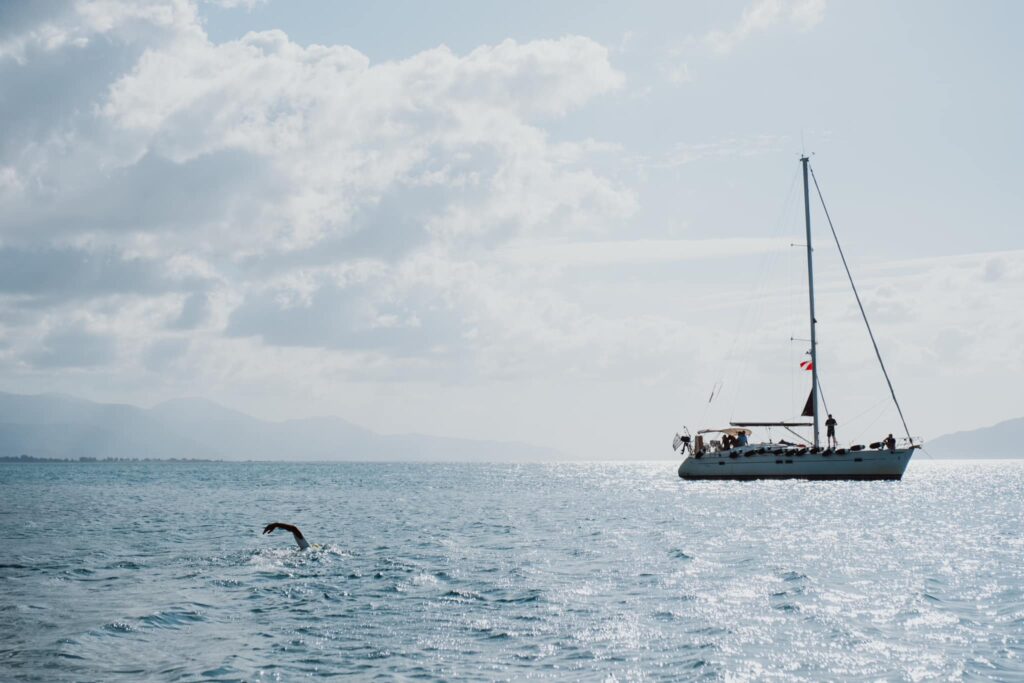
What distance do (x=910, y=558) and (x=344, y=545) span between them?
81.9 ft

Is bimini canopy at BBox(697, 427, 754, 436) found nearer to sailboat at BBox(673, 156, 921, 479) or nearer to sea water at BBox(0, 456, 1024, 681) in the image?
sailboat at BBox(673, 156, 921, 479)

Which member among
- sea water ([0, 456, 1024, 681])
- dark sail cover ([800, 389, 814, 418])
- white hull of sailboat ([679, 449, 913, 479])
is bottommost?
sea water ([0, 456, 1024, 681])

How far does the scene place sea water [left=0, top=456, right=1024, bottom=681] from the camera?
716 inches

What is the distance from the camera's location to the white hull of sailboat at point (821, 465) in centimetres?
8600

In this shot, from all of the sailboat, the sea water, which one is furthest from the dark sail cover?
the sea water

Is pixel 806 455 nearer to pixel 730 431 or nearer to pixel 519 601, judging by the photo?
pixel 730 431

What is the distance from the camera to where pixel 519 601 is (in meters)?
25.0

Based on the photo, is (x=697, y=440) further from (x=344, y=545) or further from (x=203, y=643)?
(x=203, y=643)

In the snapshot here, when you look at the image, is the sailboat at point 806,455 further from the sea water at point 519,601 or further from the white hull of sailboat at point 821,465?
the sea water at point 519,601

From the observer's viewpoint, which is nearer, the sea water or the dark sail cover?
the sea water

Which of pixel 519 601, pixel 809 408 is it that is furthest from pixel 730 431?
pixel 519 601

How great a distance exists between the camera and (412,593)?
87.4ft

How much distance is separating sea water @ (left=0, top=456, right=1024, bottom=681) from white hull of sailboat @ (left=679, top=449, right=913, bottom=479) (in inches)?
1403

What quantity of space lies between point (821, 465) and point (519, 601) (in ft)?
227
